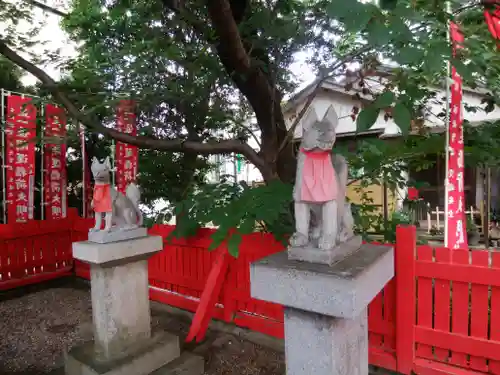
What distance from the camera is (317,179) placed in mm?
2170

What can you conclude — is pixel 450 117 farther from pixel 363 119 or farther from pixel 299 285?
pixel 299 285

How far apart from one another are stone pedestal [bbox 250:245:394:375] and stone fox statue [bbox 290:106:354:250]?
20 cm

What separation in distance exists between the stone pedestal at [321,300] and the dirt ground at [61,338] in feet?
5.32

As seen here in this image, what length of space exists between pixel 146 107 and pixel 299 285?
15.0ft

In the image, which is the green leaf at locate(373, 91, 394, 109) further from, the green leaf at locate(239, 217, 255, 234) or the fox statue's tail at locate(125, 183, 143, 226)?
the fox statue's tail at locate(125, 183, 143, 226)

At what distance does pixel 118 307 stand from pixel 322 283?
2604 millimetres

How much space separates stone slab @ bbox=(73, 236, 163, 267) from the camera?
3324mm

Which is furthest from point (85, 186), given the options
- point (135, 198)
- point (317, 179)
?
point (317, 179)

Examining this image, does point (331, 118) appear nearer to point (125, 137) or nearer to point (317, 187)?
point (317, 187)

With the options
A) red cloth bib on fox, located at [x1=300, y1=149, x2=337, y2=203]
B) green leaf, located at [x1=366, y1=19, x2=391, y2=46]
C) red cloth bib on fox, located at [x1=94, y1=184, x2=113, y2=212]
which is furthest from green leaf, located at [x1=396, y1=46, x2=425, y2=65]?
red cloth bib on fox, located at [x1=94, y1=184, x2=113, y2=212]

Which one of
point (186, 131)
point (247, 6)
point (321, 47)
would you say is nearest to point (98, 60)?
point (186, 131)

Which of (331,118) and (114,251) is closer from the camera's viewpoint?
(331,118)

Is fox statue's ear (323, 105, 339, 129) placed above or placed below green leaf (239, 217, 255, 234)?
above

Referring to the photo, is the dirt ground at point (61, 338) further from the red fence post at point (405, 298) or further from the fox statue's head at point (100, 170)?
the fox statue's head at point (100, 170)
